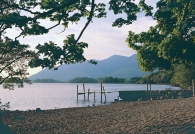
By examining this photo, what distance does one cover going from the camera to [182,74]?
58.8 meters

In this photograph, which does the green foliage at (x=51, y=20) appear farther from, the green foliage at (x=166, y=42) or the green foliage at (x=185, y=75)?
the green foliage at (x=185, y=75)

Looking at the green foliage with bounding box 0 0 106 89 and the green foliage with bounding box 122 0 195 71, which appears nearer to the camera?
the green foliage with bounding box 0 0 106 89

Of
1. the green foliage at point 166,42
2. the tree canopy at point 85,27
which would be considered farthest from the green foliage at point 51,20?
the green foliage at point 166,42

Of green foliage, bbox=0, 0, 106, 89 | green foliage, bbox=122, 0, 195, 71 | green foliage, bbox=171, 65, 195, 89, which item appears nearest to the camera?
green foliage, bbox=0, 0, 106, 89

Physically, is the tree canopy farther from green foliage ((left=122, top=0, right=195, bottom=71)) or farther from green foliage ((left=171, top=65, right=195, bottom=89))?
green foliage ((left=171, top=65, right=195, bottom=89))

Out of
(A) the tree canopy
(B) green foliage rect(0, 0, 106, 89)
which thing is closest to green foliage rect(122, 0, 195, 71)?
(A) the tree canopy

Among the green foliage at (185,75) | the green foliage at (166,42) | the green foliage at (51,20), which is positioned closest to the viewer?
the green foliage at (51,20)

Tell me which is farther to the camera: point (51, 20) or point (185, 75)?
point (185, 75)

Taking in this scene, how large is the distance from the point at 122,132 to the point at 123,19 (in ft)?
13.9

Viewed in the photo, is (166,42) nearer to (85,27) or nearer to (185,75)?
(85,27)

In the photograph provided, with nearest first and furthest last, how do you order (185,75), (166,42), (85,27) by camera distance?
(85,27) < (166,42) < (185,75)

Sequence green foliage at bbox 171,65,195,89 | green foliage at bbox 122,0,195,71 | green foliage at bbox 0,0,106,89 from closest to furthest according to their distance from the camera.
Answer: green foliage at bbox 0,0,106,89 → green foliage at bbox 122,0,195,71 → green foliage at bbox 171,65,195,89

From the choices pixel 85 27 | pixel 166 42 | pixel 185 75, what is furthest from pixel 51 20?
pixel 185 75

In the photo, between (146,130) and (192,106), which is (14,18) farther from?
(192,106)
